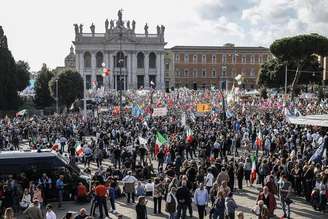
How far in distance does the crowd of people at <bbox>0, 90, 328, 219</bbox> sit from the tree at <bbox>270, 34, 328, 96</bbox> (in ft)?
89.8

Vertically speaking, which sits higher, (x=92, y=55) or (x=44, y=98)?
(x=92, y=55)

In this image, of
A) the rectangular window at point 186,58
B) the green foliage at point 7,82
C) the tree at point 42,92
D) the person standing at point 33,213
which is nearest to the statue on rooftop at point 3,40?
the green foliage at point 7,82

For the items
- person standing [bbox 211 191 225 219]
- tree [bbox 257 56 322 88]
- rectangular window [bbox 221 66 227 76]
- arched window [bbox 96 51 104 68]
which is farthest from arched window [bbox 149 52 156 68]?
person standing [bbox 211 191 225 219]

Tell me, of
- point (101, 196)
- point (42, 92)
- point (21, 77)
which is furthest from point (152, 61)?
point (101, 196)

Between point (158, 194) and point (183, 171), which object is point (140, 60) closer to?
point (183, 171)

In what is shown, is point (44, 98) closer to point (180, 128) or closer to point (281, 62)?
point (281, 62)

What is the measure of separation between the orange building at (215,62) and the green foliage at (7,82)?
179 feet

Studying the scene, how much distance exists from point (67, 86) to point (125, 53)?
1275 inches

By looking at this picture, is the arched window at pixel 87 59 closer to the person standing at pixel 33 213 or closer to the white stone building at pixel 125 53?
the white stone building at pixel 125 53

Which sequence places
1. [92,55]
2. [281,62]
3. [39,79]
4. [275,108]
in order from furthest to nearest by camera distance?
1. [92,55]
2. [39,79]
3. [281,62]
4. [275,108]

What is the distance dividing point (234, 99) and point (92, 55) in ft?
210

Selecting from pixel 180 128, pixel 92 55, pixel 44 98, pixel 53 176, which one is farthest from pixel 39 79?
pixel 53 176

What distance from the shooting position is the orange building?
11206cm

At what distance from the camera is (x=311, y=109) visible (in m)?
36.6
